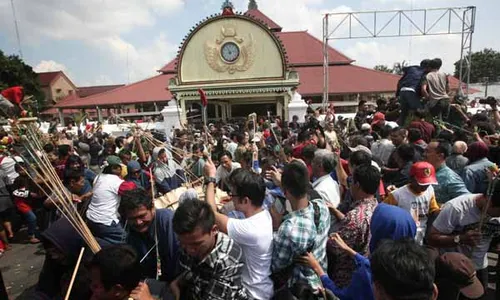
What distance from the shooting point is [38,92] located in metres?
35.1

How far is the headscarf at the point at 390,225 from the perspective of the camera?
6.82 feet

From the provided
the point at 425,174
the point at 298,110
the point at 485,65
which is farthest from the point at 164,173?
the point at 485,65

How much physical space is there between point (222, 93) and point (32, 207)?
1396 cm

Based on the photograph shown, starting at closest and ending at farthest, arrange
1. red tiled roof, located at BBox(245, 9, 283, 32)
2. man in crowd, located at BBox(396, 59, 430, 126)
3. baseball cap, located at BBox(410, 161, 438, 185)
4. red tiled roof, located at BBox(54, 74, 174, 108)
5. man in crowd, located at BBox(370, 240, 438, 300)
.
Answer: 1. man in crowd, located at BBox(370, 240, 438, 300)
2. baseball cap, located at BBox(410, 161, 438, 185)
3. man in crowd, located at BBox(396, 59, 430, 126)
4. red tiled roof, located at BBox(54, 74, 174, 108)
5. red tiled roof, located at BBox(245, 9, 283, 32)

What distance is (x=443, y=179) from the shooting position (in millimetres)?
3252

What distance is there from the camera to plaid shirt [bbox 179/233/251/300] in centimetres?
186

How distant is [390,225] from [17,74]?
40.4 meters

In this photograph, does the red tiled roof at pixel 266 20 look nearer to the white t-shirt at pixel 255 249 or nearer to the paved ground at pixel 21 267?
the paved ground at pixel 21 267

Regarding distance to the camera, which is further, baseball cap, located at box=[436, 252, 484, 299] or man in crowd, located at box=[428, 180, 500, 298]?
man in crowd, located at box=[428, 180, 500, 298]

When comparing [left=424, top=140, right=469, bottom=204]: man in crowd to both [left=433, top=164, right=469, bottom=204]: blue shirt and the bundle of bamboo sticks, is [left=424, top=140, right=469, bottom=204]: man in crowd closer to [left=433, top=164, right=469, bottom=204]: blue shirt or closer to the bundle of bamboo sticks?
[left=433, top=164, right=469, bottom=204]: blue shirt

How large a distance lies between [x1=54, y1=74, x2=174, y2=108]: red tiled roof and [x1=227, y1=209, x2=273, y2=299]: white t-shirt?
22.4 m

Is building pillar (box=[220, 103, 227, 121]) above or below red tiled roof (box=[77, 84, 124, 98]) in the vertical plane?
below

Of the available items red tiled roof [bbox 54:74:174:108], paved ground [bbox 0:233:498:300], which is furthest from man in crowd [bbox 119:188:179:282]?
red tiled roof [bbox 54:74:174:108]

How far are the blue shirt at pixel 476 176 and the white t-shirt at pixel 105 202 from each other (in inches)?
154
